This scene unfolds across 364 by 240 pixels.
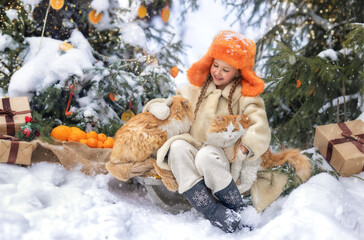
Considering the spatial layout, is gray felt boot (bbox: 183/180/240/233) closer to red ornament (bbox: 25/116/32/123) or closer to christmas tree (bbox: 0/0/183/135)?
christmas tree (bbox: 0/0/183/135)

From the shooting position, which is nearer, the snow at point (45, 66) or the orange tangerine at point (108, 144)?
the orange tangerine at point (108, 144)

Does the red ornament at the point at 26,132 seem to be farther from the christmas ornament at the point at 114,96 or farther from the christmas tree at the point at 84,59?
the christmas ornament at the point at 114,96

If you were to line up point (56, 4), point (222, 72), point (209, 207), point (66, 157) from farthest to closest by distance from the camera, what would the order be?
point (56, 4), point (66, 157), point (222, 72), point (209, 207)

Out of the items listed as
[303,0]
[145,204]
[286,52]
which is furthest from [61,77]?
[303,0]

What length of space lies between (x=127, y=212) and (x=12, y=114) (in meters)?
1.42

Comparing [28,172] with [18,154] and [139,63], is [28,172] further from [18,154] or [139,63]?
[139,63]

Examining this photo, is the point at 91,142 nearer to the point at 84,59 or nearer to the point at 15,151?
the point at 15,151

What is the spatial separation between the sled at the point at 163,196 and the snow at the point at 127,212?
0.05m

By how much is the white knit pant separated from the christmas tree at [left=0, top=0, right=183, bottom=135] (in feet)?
4.14

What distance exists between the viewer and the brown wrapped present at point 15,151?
262 cm

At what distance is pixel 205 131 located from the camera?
8.49 ft

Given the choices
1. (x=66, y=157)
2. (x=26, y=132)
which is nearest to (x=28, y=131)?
(x=26, y=132)

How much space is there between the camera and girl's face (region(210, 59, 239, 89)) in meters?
2.52

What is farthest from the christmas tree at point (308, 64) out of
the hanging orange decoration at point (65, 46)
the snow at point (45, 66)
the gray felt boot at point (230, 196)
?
the hanging orange decoration at point (65, 46)
